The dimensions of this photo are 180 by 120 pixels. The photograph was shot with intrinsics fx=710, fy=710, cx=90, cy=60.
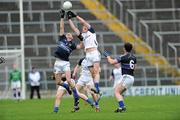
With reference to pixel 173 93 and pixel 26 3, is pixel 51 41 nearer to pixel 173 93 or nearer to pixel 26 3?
pixel 26 3

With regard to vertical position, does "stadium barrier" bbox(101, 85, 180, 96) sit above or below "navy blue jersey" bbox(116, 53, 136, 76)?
below

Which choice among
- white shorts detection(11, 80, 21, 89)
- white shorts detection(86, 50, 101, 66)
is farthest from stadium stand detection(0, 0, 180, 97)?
white shorts detection(86, 50, 101, 66)

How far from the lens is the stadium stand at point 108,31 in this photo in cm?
4372

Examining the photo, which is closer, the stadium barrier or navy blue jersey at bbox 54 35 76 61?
navy blue jersey at bbox 54 35 76 61

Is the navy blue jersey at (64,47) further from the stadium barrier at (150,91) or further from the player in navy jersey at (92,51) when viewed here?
the stadium barrier at (150,91)

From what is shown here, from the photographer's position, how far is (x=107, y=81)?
43.3 metres

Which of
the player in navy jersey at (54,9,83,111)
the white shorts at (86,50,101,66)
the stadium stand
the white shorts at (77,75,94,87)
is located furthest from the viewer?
the stadium stand

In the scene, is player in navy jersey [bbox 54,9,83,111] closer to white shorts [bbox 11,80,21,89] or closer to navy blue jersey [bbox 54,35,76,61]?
navy blue jersey [bbox 54,35,76,61]

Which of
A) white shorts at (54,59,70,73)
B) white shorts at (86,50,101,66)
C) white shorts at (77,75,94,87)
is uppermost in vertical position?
white shorts at (86,50,101,66)

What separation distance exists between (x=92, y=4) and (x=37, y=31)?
4.07 meters

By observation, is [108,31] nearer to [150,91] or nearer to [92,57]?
[150,91]

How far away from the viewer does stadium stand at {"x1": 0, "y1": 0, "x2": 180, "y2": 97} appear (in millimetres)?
43719

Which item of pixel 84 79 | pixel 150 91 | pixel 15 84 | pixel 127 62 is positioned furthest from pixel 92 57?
pixel 150 91

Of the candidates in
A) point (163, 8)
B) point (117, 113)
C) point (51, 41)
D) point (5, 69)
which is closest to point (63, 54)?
point (117, 113)
